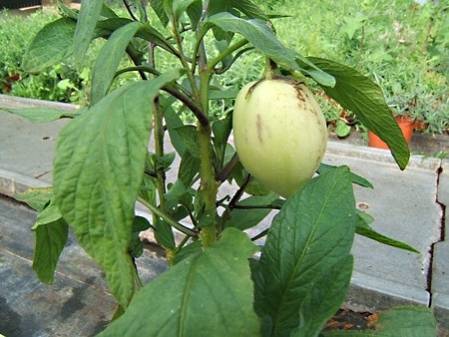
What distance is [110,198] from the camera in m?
0.46

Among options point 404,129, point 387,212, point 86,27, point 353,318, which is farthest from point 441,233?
point 86,27

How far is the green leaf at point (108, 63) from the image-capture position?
551mm

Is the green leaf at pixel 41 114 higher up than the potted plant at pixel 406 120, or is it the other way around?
the green leaf at pixel 41 114

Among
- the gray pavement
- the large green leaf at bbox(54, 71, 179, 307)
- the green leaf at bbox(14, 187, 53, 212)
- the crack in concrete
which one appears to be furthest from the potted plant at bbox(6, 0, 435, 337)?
the crack in concrete

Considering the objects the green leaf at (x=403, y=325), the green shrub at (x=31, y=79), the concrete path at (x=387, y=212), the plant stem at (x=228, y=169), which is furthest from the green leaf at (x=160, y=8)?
the green shrub at (x=31, y=79)

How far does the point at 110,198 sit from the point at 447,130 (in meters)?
2.86

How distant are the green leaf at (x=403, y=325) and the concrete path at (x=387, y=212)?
1.08m

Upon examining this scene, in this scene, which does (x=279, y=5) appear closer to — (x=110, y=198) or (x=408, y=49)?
(x=408, y=49)

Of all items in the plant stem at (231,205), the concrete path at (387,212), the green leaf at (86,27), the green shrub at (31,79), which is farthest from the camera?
the green shrub at (31,79)

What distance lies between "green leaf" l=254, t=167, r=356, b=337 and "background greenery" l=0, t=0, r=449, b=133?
7.85 feet

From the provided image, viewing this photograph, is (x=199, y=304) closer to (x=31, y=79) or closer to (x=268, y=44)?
(x=268, y=44)

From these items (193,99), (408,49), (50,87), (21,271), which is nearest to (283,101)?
(193,99)

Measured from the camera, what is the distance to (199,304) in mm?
534

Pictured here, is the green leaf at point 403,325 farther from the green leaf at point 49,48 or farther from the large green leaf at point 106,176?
the green leaf at point 49,48
